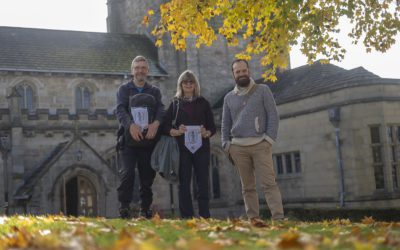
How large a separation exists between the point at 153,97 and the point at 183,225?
101 inches

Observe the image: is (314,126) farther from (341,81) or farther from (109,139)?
(109,139)

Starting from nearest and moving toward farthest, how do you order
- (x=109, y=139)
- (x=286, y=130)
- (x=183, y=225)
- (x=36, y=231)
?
(x=36, y=231) < (x=183, y=225) < (x=286, y=130) < (x=109, y=139)

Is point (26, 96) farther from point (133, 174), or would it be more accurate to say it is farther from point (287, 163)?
point (133, 174)

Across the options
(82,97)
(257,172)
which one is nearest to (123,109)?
(257,172)

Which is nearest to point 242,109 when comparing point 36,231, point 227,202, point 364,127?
point 36,231

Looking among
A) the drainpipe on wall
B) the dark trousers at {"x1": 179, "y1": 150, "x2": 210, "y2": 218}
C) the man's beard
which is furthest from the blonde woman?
the drainpipe on wall

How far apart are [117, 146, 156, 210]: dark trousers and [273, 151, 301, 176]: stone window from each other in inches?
528

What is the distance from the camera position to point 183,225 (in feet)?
20.4

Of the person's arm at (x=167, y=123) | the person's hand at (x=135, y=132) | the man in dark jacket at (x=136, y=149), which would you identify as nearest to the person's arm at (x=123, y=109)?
the man in dark jacket at (x=136, y=149)

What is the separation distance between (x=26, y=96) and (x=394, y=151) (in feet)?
50.0

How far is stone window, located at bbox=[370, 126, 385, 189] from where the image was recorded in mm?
18312

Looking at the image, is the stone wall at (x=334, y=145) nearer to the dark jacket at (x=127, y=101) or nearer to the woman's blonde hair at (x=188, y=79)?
the woman's blonde hair at (x=188, y=79)

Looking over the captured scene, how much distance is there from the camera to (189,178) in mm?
8133

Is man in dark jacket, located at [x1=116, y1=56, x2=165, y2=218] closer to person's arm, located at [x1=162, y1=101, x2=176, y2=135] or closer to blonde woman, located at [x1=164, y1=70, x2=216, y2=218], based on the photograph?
person's arm, located at [x1=162, y1=101, x2=176, y2=135]
